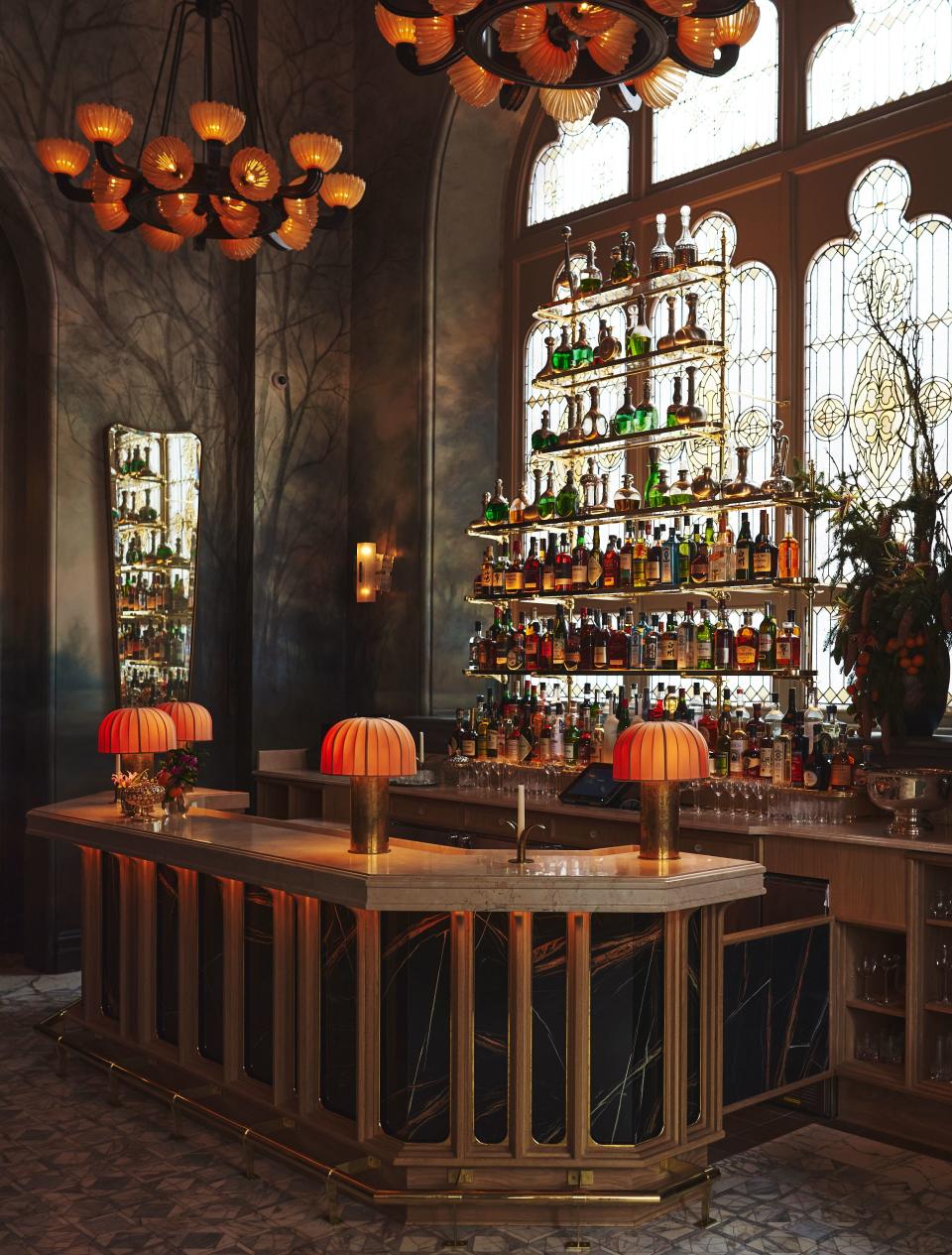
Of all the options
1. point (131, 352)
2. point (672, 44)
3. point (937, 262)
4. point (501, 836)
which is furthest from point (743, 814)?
point (131, 352)

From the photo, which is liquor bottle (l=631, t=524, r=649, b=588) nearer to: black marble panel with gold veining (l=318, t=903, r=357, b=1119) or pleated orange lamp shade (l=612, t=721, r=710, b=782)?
pleated orange lamp shade (l=612, t=721, r=710, b=782)

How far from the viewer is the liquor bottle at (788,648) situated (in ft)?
18.3

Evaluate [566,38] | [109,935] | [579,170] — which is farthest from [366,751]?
[579,170]

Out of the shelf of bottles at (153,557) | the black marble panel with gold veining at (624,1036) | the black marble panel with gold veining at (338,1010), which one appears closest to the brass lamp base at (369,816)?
the black marble panel with gold veining at (338,1010)

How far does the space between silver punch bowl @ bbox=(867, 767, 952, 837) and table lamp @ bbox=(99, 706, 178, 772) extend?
9.53 ft

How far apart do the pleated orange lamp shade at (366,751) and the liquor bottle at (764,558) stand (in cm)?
229

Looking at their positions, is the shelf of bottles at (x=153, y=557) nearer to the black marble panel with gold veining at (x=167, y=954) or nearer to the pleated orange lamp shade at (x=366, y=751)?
the black marble panel with gold veining at (x=167, y=954)

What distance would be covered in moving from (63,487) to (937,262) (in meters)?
4.86

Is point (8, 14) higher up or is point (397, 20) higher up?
point (8, 14)

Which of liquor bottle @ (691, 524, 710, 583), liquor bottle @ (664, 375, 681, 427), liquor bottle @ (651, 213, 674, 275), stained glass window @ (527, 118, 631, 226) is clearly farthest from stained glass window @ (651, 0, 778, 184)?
liquor bottle @ (691, 524, 710, 583)

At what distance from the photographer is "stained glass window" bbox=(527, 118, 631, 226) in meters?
7.42

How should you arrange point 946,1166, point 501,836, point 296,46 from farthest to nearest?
point 296,46, point 501,836, point 946,1166

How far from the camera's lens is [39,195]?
7.27 m

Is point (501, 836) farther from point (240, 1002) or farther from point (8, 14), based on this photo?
point (8, 14)
